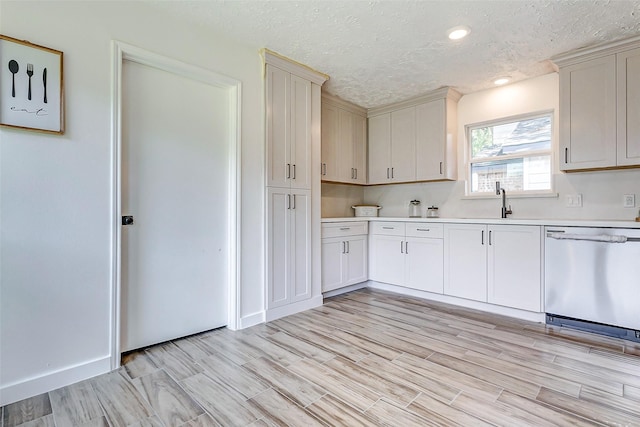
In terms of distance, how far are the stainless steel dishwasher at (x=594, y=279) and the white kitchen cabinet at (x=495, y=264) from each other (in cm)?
12

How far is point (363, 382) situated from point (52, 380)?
1.82m

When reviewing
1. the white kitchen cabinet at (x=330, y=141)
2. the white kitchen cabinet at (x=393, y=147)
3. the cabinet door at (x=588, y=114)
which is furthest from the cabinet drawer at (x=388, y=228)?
the cabinet door at (x=588, y=114)

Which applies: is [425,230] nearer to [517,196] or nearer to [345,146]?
[517,196]

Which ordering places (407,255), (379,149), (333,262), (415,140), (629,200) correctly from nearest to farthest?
A: (629,200)
(333,262)
(407,255)
(415,140)
(379,149)

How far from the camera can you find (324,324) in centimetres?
286

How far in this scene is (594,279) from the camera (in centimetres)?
260

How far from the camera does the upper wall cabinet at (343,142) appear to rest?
4.04 m

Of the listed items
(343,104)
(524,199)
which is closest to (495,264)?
(524,199)

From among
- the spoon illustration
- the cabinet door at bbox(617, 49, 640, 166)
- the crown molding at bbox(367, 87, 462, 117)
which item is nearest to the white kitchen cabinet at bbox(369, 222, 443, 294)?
the crown molding at bbox(367, 87, 462, 117)

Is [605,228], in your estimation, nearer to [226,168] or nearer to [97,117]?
[226,168]

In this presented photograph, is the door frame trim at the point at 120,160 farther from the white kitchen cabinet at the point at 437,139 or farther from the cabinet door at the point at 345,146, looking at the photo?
the white kitchen cabinet at the point at 437,139

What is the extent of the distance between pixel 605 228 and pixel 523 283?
2.57 ft

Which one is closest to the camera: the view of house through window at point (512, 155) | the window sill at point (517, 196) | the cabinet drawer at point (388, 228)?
the window sill at point (517, 196)

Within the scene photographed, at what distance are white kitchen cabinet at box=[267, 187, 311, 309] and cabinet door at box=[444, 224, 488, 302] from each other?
1537 millimetres
